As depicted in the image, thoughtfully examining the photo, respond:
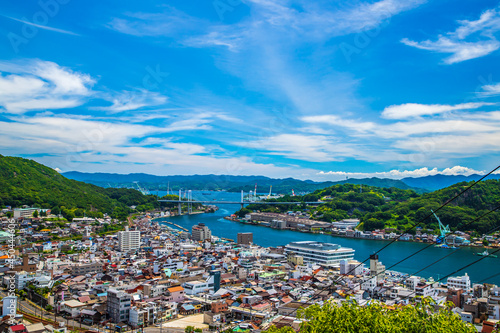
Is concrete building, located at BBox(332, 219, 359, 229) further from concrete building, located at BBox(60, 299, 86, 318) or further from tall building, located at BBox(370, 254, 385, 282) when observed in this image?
concrete building, located at BBox(60, 299, 86, 318)

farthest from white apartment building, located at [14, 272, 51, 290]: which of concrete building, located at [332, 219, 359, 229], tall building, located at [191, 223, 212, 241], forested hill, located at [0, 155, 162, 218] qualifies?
concrete building, located at [332, 219, 359, 229]

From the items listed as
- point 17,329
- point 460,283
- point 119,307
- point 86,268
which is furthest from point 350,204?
point 17,329

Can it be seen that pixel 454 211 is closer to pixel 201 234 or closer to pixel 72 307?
pixel 201 234

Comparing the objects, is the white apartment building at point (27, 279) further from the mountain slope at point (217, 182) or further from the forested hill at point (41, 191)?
the mountain slope at point (217, 182)

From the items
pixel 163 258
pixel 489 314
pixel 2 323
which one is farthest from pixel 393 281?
pixel 2 323

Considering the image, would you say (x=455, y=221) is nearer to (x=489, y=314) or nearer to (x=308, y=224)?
(x=308, y=224)

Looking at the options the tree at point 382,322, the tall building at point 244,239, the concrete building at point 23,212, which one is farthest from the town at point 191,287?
the concrete building at point 23,212

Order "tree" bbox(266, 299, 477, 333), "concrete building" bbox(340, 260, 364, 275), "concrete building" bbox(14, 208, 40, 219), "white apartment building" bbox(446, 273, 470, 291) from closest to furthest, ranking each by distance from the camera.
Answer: "tree" bbox(266, 299, 477, 333) → "white apartment building" bbox(446, 273, 470, 291) → "concrete building" bbox(340, 260, 364, 275) → "concrete building" bbox(14, 208, 40, 219)
